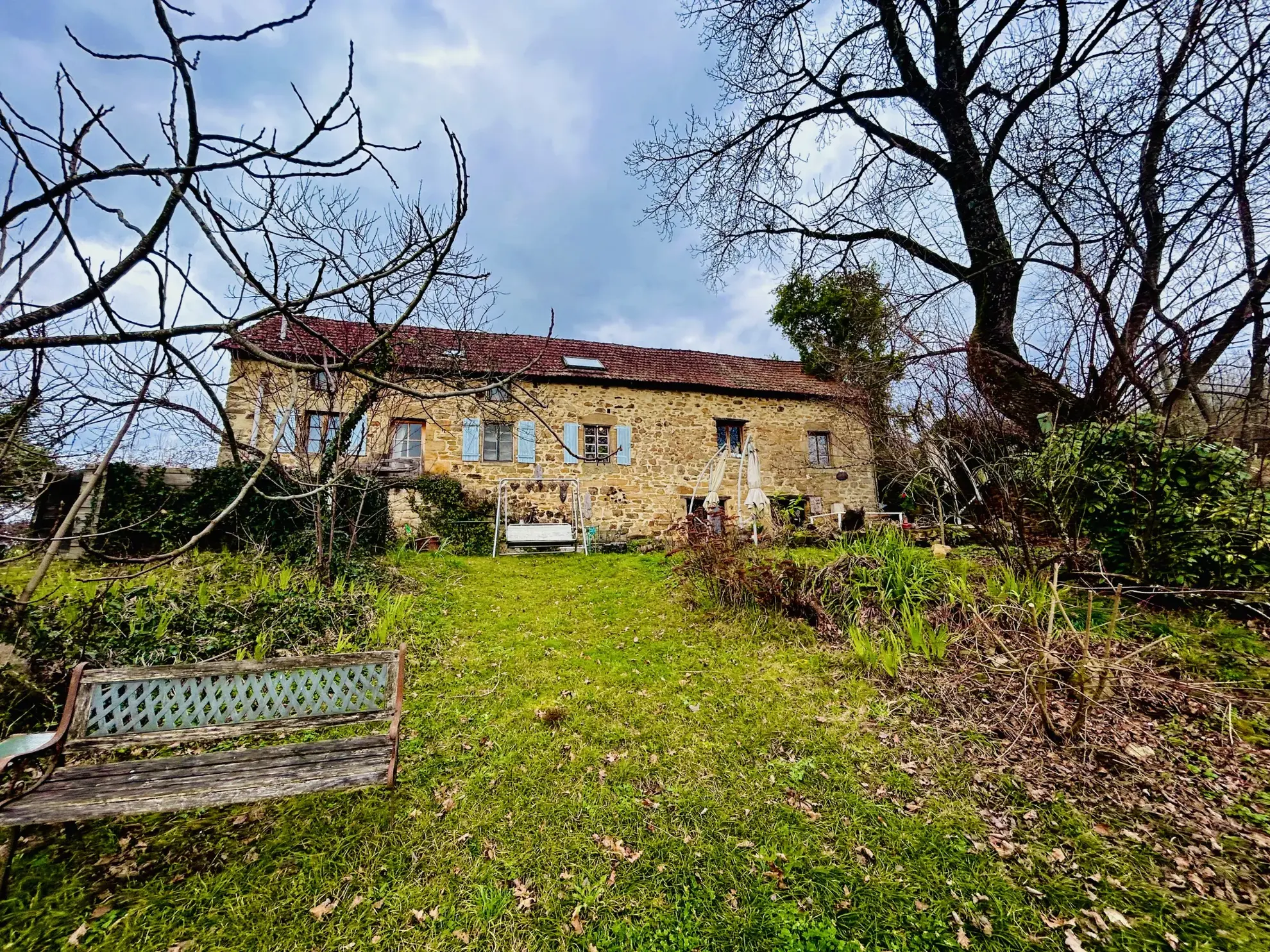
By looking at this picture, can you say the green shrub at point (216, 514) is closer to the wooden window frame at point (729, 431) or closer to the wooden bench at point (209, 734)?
the wooden bench at point (209, 734)

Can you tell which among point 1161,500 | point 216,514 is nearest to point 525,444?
point 216,514

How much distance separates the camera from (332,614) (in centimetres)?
496

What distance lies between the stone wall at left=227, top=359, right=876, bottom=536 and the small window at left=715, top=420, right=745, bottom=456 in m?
0.18

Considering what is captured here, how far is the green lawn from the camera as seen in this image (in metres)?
2.05

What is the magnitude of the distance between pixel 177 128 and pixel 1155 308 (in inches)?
205

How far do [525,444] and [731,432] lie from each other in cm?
625

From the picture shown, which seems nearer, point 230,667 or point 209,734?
point 209,734

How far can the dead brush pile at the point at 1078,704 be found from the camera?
8.10ft

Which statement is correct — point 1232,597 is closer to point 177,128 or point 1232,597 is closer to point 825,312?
point 177,128

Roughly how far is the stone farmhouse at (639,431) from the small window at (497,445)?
34 millimetres

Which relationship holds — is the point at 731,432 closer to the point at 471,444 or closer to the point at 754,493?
the point at 754,493

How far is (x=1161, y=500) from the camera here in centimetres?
428

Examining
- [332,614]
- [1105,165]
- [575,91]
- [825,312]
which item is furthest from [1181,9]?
[825,312]

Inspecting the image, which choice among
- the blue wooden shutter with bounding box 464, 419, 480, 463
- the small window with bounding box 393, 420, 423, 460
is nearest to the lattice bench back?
the small window with bounding box 393, 420, 423, 460
